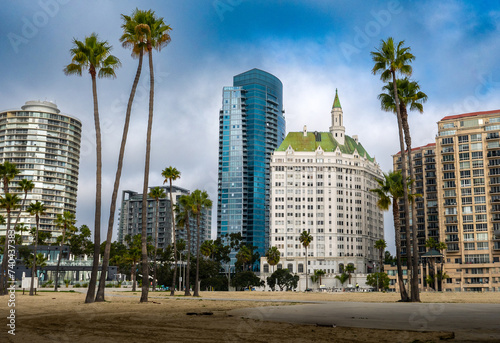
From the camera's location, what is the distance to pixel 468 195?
485 ft

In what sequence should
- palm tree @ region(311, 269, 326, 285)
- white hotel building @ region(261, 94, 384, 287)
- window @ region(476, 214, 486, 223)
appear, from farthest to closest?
white hotel building @ region(261, 94, 384, 287)
palm tree @ region(311, 269, 326, 285)
window @ region(476, 214, 486, 223)

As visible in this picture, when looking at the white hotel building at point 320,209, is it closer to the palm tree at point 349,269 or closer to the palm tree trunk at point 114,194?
the palm tree at point 349,269

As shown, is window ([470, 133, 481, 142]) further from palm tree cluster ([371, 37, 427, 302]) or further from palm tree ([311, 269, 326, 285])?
palm tree cluster ([371, 37, 427, 302])

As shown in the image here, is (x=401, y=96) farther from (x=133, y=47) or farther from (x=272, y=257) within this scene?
(x=272, y=257)

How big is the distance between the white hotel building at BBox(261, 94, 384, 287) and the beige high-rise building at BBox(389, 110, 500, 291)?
38.1m

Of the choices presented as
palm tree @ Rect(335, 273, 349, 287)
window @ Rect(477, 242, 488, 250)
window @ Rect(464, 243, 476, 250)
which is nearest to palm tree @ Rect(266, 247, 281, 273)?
palm tree @ Rect(335, 273, 349, 287)

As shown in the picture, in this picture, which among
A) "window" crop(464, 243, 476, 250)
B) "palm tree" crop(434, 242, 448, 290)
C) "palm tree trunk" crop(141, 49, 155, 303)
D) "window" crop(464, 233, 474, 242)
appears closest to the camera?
"palm tree trunk" crop(141, 49, 155, 303)

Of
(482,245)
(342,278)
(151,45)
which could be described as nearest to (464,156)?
(482,245)

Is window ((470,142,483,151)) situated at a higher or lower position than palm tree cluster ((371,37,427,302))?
higher

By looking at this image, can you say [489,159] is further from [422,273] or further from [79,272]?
[79,272]

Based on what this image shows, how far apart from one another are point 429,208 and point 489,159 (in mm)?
28026

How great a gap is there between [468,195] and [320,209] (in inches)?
2251

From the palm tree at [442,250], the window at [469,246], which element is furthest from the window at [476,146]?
the palm tree at [442,250]

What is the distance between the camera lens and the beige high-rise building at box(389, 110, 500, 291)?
13988cm
